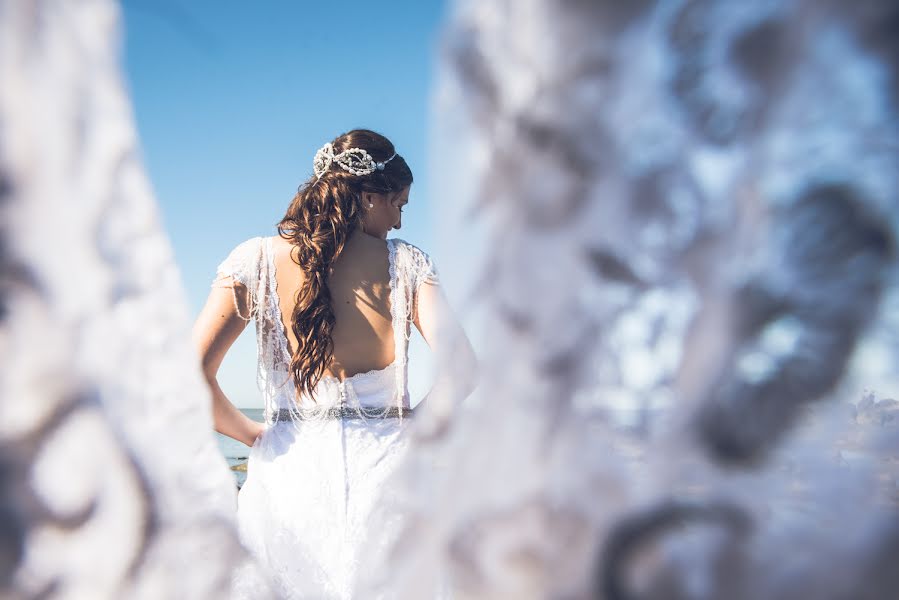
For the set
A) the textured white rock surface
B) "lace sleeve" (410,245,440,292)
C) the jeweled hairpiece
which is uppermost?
the jeweled hairpiece

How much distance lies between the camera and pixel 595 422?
58 cm

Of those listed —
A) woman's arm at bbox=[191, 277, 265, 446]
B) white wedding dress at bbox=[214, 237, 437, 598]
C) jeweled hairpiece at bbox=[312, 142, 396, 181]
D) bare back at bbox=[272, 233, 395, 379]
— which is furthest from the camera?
jeweled hairpiece at bbox=[312, 142, 396, 181]

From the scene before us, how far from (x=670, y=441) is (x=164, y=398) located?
1.86ft

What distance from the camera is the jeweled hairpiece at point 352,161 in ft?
8.94

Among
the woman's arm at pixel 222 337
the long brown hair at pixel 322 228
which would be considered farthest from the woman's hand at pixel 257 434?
the long brown hair at pixel 322 228

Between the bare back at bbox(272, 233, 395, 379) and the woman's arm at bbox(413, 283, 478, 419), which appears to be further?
the bare back at bbox(272, 233, 395, 379)

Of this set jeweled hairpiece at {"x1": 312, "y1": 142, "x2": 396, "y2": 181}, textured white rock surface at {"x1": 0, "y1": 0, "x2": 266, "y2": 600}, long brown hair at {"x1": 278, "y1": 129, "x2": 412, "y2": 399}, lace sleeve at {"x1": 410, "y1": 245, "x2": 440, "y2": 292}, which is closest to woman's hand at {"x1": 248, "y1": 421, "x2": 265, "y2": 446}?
long brown hair at {"x1": 278, "y1": 129, "x2": 412, "y2": 399}

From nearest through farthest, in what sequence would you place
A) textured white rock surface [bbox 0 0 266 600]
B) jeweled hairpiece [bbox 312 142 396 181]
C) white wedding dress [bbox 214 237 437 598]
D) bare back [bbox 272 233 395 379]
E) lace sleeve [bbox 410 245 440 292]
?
textured white rock surface [bbox 0 0 266 600], white wedding dress [bbox 214 237 437 598], bare back [bbox 272 233 395 379], lace sleeve [bbox 410 245 440 292], jeweled hairpiece [bbox 312 142 396 181]

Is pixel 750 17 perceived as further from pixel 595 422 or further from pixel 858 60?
pixel 595 422

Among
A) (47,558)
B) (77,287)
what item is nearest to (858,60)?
(77,287)

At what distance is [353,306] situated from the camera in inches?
93.7

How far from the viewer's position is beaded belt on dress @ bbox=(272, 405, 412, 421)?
2.34m

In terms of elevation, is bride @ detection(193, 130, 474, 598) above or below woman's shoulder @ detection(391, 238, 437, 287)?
below

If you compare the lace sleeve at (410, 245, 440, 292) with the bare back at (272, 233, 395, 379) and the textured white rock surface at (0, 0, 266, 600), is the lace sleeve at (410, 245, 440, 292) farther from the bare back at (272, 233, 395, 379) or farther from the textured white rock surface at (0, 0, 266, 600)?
the textured white rock surface at (0, 0, 266, 600)
